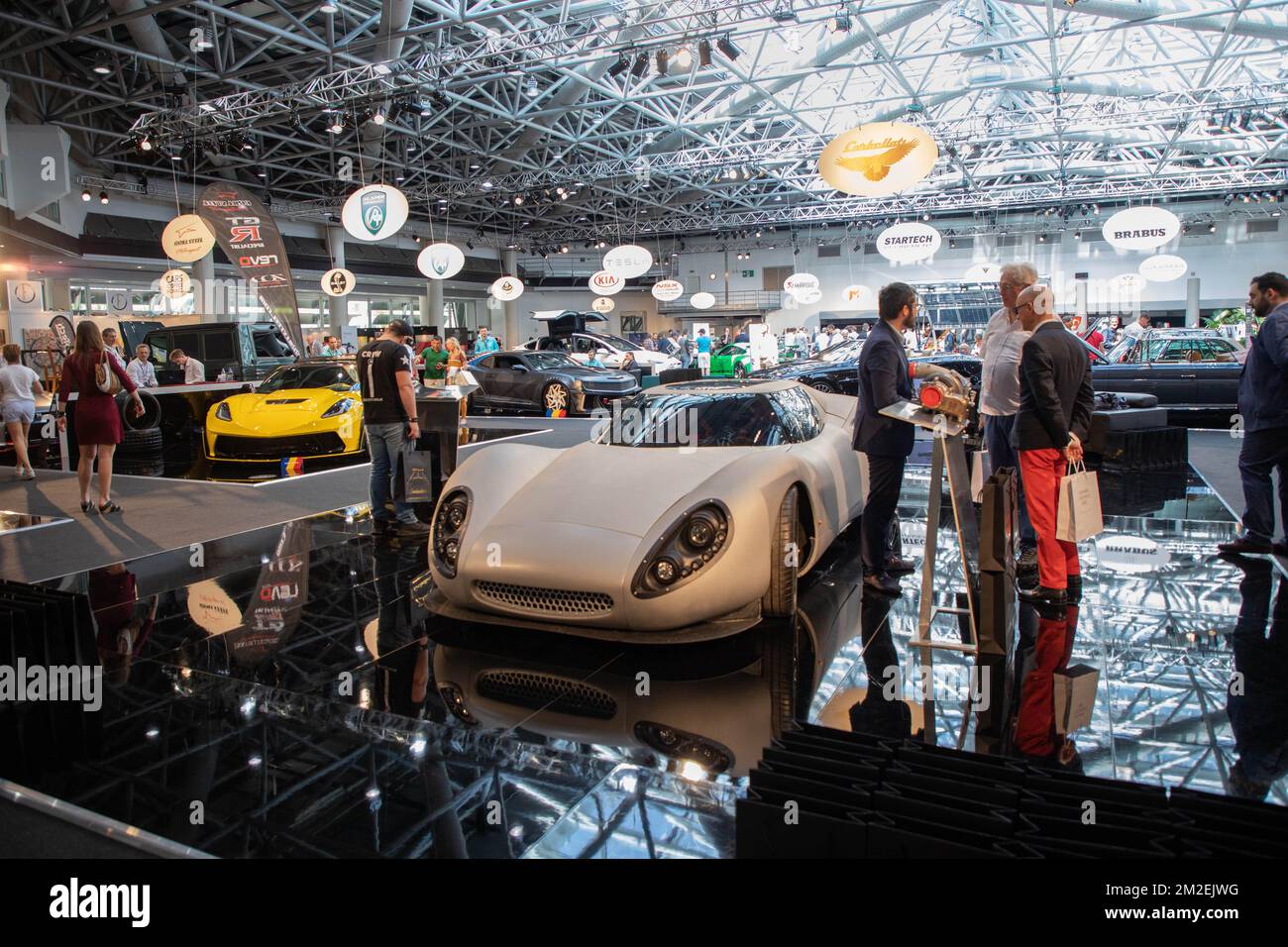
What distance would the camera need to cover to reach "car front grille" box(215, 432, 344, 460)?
382 inches

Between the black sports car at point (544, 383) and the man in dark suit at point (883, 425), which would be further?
the black sports car at point (544, 383)

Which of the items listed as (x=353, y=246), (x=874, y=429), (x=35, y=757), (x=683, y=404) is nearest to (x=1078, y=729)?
(x=874, y=429)

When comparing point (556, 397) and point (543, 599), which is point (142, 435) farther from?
point (543, 599)

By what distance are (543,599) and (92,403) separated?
16.8 ft

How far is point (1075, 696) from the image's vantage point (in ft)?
11.2

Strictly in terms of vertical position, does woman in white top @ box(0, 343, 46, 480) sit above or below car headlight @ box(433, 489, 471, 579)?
above

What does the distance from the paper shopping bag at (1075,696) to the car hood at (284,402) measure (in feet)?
27.6

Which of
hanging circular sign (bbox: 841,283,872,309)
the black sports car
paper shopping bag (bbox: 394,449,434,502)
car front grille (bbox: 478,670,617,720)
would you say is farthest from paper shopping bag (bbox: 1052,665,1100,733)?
hanging circular sign (bbox: 841,283,872,309)

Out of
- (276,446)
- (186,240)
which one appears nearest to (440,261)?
(186,240)

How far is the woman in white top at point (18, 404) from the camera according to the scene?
8.84 metres

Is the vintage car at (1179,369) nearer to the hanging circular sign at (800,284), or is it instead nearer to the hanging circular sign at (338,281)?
the hanging circular sign at (800,284)

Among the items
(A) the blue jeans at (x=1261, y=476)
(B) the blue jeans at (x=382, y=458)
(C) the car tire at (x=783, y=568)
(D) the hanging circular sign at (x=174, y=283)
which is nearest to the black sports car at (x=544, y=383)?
(D) the hanging circular sign at (x=174, y=283)

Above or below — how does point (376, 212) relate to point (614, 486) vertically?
above

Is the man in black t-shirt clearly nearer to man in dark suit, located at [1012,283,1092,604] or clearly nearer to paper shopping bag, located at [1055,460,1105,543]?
man in dark suit, located at [1012,283,1092,604]
